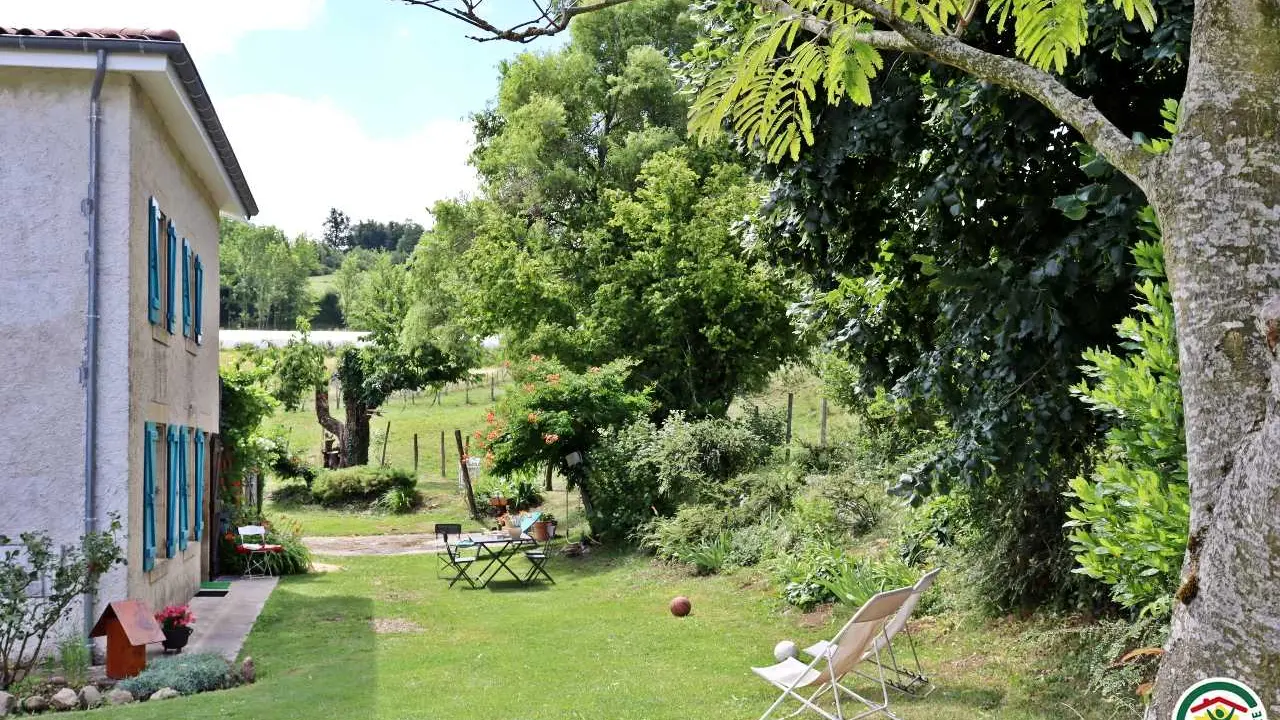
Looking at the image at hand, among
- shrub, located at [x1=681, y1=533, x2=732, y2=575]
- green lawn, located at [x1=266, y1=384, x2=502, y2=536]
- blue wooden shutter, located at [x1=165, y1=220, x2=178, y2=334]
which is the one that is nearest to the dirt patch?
blue wooden shutter, located at [x1=165, y1=220, x2=178, y2=334]

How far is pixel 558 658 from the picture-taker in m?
10.3

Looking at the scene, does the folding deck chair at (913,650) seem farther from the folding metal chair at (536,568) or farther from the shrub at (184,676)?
the folding metal chair at (536,568)

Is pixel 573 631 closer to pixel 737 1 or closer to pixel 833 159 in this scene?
pixel 833 159

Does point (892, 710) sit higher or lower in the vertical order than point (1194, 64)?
lower

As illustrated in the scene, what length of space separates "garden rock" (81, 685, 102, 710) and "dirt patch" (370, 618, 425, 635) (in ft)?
12.6

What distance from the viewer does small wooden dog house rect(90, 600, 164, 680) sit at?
9.00 m

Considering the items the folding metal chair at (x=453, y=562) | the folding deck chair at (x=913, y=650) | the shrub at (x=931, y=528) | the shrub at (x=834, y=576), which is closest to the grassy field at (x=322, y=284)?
the folding metal chair at (x=453, y=562)

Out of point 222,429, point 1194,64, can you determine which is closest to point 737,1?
point 1194,64

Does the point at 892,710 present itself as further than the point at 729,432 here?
No

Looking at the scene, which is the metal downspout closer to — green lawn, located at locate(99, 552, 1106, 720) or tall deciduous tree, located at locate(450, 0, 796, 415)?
green lawn, located at locate(99, 552, 1106, 720)

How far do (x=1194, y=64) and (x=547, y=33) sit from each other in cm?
239

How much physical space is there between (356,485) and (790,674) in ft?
76.4

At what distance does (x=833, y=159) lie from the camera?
9039 mm

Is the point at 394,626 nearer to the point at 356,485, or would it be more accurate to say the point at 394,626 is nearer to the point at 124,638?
the point at 124,638
